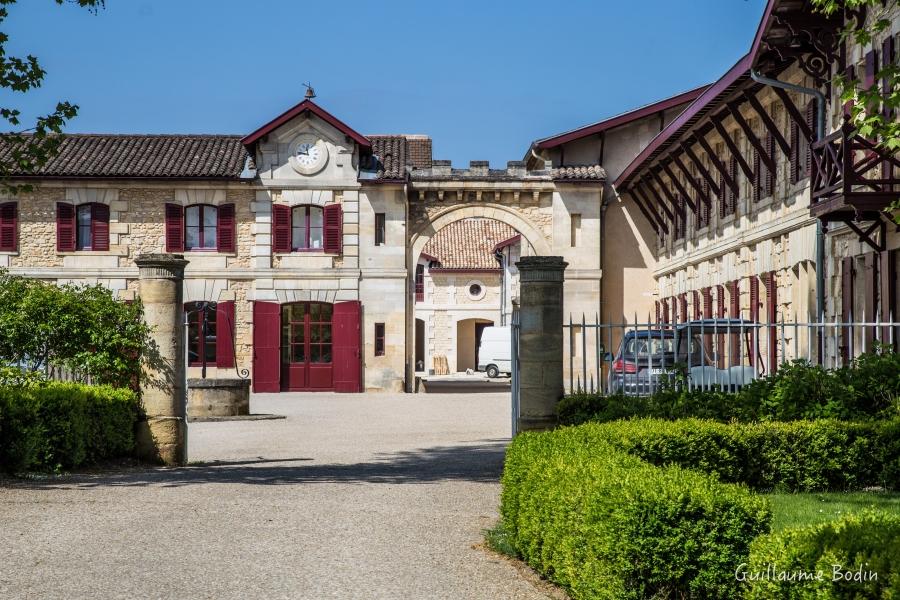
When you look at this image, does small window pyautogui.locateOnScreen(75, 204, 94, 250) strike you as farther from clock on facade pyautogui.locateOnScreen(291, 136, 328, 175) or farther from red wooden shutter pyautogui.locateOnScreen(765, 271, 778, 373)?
red wooden shutter pyautogui.locateOnScreen(765, 271, 778, 373)

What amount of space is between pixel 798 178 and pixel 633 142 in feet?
46.2

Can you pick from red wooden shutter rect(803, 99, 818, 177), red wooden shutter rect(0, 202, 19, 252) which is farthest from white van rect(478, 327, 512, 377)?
red wooden shutter rect(803, 99, 818, 177)

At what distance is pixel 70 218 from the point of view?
3253 cm

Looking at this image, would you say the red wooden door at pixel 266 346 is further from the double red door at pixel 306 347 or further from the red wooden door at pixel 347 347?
the red wooden door at pixel 347 347

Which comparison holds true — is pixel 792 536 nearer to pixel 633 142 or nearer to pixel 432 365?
pixel 633 142

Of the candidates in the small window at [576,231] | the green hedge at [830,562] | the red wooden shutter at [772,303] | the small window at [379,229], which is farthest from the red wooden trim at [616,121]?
the green hedge at [830,562]

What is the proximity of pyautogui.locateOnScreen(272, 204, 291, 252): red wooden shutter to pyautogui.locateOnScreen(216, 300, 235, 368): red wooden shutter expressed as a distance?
2.16 meters

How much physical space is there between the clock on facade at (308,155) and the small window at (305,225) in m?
1.11

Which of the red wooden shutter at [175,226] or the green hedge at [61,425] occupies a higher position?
the red wooden shutter at [175,226]

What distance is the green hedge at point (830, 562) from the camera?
173 inches

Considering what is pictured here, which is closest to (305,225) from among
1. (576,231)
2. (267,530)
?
(576,231)

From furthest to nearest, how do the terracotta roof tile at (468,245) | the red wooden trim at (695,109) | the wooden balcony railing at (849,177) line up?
the terracotta roof tile at (468,245), the red wooden trim at (695,109), the wooden balcony railing at (849,177)

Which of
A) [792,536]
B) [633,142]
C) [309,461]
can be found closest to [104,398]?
[309,461]

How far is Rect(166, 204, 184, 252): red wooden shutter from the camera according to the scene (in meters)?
32.7
